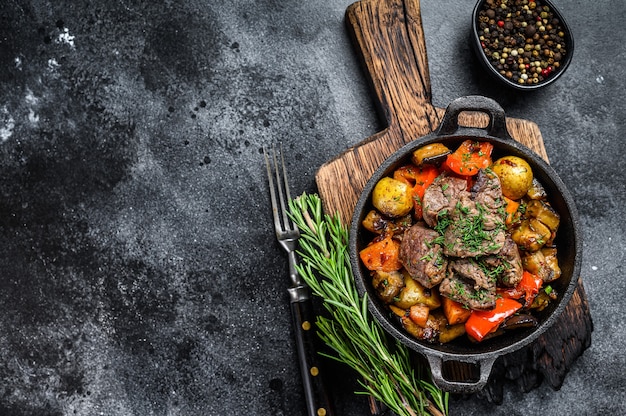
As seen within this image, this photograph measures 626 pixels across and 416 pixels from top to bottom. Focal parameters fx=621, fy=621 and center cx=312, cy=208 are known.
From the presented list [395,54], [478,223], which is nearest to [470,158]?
[478,223]

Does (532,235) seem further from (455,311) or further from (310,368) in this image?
(310,368)

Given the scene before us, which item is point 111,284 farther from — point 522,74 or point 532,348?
point 522,74

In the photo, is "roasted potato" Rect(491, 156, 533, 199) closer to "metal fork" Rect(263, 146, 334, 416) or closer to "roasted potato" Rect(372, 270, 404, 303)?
"roasted potato" Rect(372, 270, 404, 303)

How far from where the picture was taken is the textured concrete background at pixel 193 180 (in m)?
2.65

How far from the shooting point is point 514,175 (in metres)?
2.10

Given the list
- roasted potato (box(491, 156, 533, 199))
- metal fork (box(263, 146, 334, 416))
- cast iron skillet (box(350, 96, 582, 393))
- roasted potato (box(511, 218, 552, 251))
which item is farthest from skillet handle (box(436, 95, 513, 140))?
metal fork (box(263, 146, 334, 416))

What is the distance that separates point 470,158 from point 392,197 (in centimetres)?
31

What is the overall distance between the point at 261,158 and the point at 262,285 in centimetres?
56

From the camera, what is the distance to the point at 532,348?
2537 mm

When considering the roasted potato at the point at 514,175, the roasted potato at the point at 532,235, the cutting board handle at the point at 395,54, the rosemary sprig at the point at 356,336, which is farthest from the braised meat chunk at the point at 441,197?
the cutting board handle at the point at 395,54

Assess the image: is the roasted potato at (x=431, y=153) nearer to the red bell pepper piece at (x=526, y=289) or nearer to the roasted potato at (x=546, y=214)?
the roasted potato at (x=546, y=214)

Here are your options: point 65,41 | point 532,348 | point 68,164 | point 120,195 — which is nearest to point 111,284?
point 120,195

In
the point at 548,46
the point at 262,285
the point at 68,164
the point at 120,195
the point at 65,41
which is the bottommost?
the point at 262,285

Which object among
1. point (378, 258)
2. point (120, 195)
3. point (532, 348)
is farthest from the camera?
point (120, 195)
